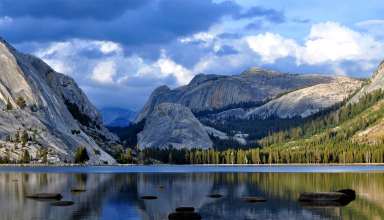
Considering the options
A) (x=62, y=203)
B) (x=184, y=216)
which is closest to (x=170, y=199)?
(x=62, y=203)

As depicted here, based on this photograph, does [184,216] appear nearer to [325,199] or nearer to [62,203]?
[62,203]

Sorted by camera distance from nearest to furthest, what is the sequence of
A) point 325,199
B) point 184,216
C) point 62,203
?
point 184,216
point 62,203
point 325,199

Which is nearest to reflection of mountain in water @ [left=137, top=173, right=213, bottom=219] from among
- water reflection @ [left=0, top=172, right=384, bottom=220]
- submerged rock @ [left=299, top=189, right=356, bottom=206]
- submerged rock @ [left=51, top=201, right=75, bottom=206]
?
water reflection @ [left=0, top=172, right=384, bottom=220]

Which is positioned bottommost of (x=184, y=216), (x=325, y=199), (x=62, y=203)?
(x=184, y=216)

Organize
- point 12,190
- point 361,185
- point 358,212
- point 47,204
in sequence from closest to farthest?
1. point 358,212
2. point 47,204
3. point 12,190
4. point 361,185

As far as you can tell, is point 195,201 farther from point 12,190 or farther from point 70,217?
point 12,190

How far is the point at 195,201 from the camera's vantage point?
114 m

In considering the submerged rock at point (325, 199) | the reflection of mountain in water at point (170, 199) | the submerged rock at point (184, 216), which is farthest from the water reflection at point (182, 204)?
the submerged rock at point (184, 216)

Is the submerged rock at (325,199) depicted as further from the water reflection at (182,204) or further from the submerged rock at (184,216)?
the submerged rock at (184,216)

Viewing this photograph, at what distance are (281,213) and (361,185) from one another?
61056 millimetres

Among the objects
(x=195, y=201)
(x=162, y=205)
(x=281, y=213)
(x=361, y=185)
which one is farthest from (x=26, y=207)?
(x=361, y=185)

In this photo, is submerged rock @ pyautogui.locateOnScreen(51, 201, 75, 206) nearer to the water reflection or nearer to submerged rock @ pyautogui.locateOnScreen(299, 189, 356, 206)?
the water reflection

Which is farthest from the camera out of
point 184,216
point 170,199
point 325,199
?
point 170,199

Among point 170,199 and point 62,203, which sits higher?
point 62,203
